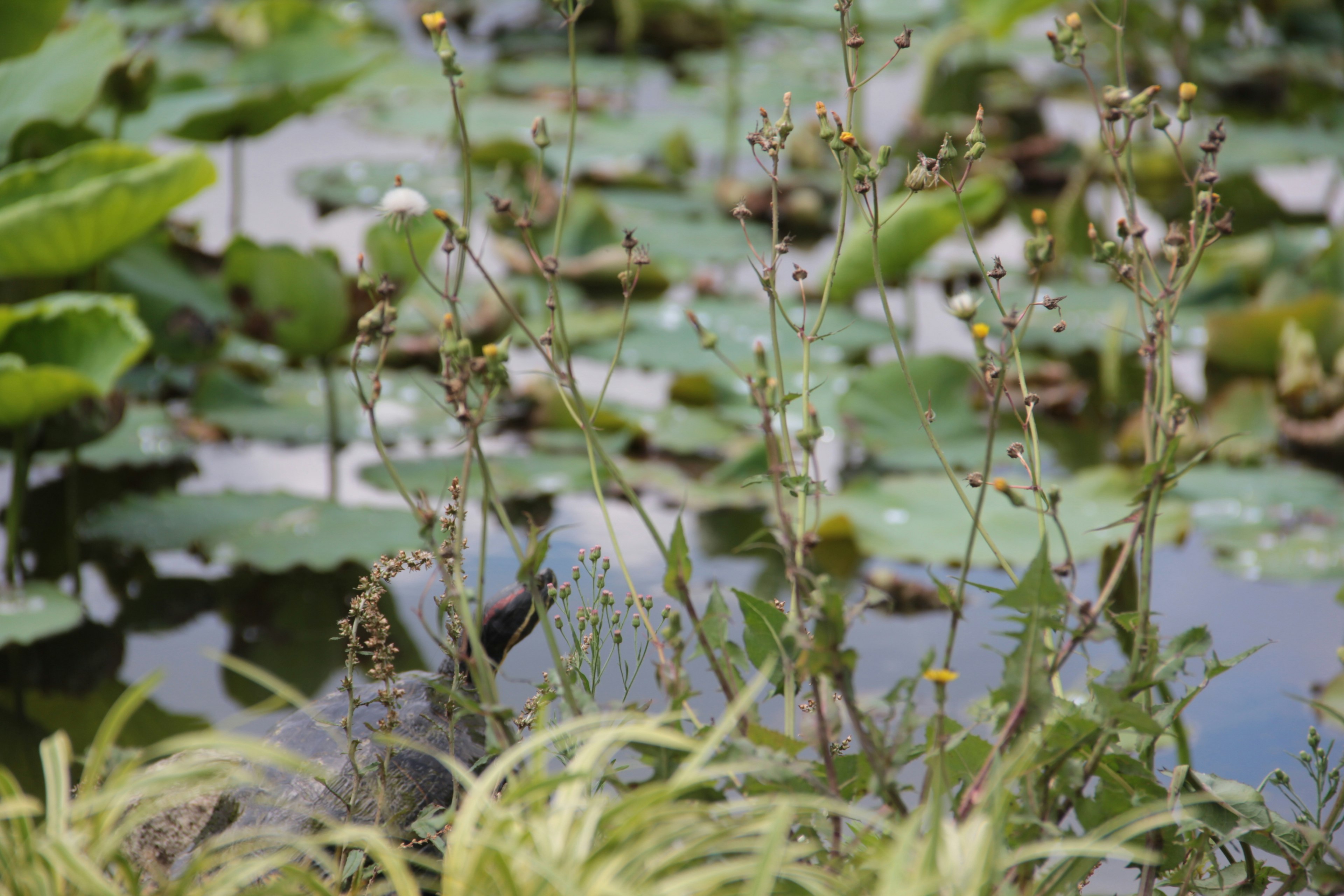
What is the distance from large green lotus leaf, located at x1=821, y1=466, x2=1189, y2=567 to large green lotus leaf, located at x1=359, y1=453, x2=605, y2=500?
405 millimetres

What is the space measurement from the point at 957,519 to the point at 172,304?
4.14ft

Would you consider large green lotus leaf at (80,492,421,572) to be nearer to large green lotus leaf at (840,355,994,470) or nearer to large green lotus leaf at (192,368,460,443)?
large green lotus leaf at (192,368,460,443)

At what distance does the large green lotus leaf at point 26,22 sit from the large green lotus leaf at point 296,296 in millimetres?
606

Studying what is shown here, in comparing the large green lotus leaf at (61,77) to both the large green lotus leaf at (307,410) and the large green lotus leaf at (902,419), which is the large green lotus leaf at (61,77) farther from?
the large green lotus leaf at (902,419)

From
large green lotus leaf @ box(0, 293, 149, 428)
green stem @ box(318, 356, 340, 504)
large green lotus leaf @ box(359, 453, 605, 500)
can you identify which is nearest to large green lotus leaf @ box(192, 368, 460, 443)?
green stem @ box(318, 356, 340, 504)

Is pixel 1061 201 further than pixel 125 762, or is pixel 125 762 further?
pixel 1061 201

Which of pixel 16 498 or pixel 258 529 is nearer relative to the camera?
pixel 16 498

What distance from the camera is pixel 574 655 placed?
812mm

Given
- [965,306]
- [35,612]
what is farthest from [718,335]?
[965,306]

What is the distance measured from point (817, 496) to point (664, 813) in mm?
185

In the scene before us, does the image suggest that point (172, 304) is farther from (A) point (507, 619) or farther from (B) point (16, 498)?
(A) point (507, 619)

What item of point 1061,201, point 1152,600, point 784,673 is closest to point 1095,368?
point 1061,201

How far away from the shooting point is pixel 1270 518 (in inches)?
71.2

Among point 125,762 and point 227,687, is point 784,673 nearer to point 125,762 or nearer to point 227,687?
point 125,762
